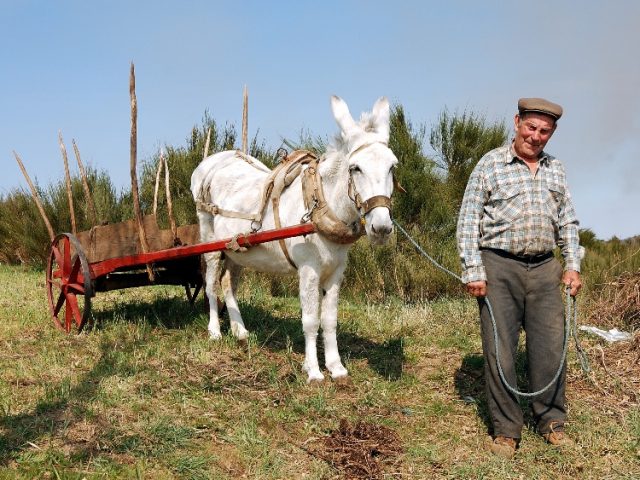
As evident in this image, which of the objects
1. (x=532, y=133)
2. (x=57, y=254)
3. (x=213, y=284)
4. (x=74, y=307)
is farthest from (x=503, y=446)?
(x=57, y=254)

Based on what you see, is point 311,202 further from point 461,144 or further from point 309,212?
point 461,144

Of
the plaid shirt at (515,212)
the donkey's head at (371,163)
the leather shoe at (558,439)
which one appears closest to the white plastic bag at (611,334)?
the leather shoe at (558,439)

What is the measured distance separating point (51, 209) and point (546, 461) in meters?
12.5

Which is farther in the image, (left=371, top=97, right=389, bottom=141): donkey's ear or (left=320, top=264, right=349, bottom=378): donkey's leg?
(left=320, top=264, right=349, bottom=378): donkey's leg

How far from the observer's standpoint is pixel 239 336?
6.59 meters

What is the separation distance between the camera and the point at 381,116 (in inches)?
195

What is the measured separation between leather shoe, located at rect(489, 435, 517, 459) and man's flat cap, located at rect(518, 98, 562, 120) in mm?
2161

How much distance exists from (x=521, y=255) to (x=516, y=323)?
1.58ft

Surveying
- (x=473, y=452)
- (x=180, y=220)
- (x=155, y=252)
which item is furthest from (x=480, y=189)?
(x=180, y=220)

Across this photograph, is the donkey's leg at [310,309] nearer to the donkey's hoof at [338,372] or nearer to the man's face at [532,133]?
the donkey's hoof at [338,372]

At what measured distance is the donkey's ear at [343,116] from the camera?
4887 millimetres

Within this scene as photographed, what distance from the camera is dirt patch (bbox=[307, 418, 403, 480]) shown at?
13.4 feet

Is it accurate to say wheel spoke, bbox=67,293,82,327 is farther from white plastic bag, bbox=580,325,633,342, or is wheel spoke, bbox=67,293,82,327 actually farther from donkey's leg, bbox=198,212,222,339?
white plastic bag, bbox=580,325,633,342


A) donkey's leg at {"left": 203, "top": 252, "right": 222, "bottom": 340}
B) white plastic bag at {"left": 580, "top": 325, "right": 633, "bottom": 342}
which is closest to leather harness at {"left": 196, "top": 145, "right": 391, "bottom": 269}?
donkey's leg at {"left": 203, "top": 252, "right": 222, "bottom": 340}
